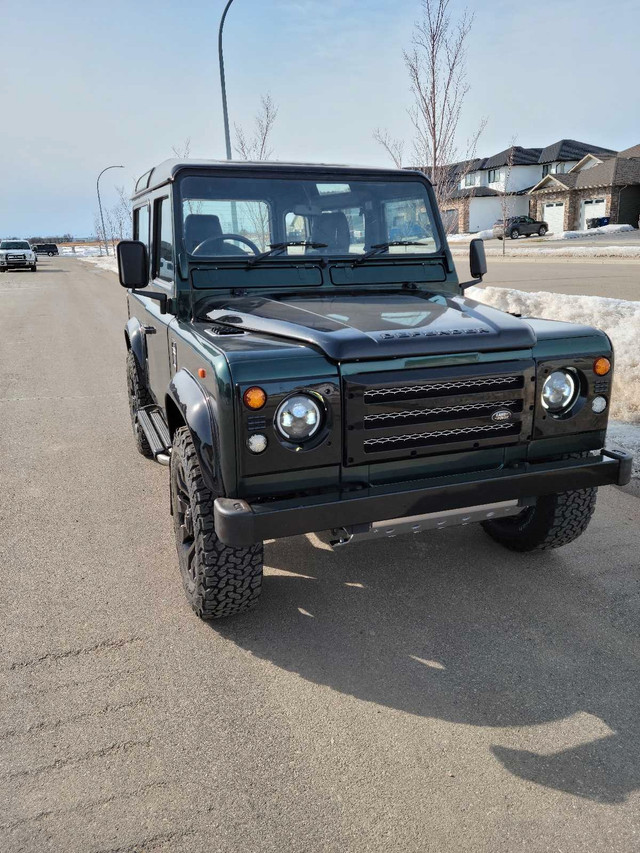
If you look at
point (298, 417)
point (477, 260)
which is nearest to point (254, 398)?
point (298, 417)

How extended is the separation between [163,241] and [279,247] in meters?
0.74

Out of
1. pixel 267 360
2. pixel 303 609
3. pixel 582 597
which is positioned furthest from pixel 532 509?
pixel 267 360

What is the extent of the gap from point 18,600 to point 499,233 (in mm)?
50279

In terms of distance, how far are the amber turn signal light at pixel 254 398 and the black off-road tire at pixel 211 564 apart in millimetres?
581

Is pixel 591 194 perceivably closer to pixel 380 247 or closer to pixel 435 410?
pixel 380 247

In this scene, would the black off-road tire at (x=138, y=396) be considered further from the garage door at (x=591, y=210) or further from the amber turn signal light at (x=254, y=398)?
the garage door at (x=591, y=210)

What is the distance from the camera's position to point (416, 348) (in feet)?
9.25

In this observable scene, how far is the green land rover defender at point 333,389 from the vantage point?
2709 millimetres

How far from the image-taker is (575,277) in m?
18.9

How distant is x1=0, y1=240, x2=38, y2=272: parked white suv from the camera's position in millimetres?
36844

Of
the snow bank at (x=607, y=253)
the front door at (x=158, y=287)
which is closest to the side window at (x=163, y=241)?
the front door at (x=158, y=287)

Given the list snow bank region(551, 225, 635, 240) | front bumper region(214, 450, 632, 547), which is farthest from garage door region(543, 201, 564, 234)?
front bumper region(214, 450, 632, 547)

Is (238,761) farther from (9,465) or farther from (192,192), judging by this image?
(9,465)

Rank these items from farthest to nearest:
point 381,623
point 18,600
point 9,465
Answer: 1. point 9,465
2. point 18,600
3. point 381,623
